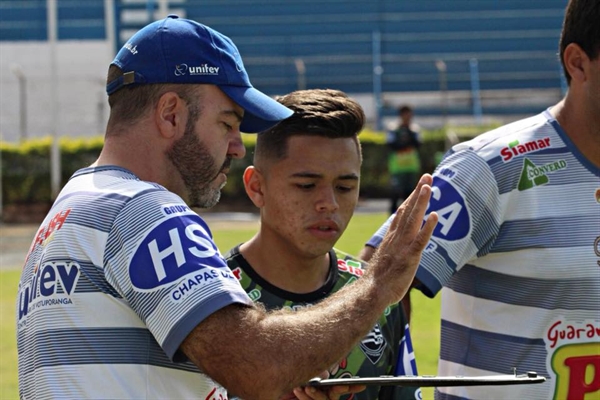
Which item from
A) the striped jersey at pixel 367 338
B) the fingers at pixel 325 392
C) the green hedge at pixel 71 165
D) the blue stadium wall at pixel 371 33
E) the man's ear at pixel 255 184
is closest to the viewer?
the fingers at pixel 325 392

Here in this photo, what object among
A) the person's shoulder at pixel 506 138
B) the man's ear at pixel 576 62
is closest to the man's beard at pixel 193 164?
the person's shoulder at pixel 506 138

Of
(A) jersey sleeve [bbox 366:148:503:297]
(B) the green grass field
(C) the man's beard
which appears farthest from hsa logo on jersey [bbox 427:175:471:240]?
(B) the green grass field

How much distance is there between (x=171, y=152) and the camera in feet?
8.29

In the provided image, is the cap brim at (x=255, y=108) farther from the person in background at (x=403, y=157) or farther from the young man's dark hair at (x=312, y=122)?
the person in background at (x=403, y=157)

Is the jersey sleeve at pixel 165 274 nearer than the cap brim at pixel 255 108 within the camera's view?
Yes

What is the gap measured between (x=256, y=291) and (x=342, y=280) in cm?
31

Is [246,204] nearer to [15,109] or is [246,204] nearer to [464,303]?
[15,109]

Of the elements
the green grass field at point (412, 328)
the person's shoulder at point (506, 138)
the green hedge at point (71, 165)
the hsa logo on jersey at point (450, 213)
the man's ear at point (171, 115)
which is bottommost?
the green hedge at point (71, 165)

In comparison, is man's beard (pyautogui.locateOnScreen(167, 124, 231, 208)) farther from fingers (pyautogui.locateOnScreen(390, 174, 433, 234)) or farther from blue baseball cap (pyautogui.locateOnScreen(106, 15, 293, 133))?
fingers (pyautogui.locateOnScreen(390, 174, 433, 234))

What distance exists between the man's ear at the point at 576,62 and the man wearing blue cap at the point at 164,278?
102cm

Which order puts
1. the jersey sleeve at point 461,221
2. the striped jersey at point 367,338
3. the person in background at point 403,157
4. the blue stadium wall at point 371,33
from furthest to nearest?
1. the blue stadium wall at point 371,33
2. the person in background at point 403,157
3. the jersey sleeve at point 461,221
4. the striped jersey at point 367,338

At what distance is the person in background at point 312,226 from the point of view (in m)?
3.19

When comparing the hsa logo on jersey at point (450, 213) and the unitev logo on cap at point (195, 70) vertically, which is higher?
the unitev logo on cap at point (195, 70)

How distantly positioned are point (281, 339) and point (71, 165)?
22543 millimetres
